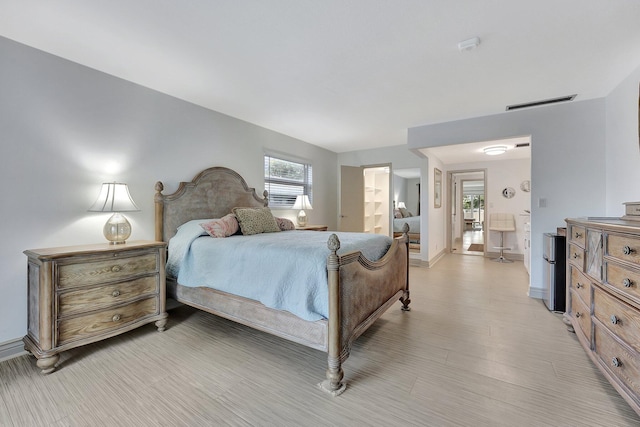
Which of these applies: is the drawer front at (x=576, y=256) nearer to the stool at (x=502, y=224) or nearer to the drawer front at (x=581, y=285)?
the drawer front at (x=581, y=285)

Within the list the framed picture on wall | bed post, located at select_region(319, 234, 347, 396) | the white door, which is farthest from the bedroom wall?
the framed picture on wall

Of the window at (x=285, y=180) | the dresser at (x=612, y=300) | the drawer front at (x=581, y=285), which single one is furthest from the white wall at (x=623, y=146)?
the window at (x=285, y=180)

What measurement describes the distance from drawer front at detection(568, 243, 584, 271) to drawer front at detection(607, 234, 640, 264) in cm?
48

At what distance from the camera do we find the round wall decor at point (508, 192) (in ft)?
19.9

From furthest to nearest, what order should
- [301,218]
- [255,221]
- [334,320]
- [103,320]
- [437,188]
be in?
[437,188] < [301,218] < [255,221] < [103,320] < [334,320]

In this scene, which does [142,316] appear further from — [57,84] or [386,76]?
[386,76]

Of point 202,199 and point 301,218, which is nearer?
point 202,199

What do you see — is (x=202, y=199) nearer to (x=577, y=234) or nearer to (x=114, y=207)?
(x=114, y=207)

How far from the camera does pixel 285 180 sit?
4.76m

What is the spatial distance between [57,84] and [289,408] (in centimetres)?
309

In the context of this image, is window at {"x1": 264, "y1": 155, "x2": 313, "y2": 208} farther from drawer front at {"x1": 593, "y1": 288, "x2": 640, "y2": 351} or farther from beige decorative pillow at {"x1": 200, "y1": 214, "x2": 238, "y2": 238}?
drawer front at {"x1": 593, "y1": 288, "x2": 640, "y2": 351}

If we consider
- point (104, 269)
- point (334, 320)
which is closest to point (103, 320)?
point (104, 269)

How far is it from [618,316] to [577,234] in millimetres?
875

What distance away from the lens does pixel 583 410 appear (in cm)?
150
